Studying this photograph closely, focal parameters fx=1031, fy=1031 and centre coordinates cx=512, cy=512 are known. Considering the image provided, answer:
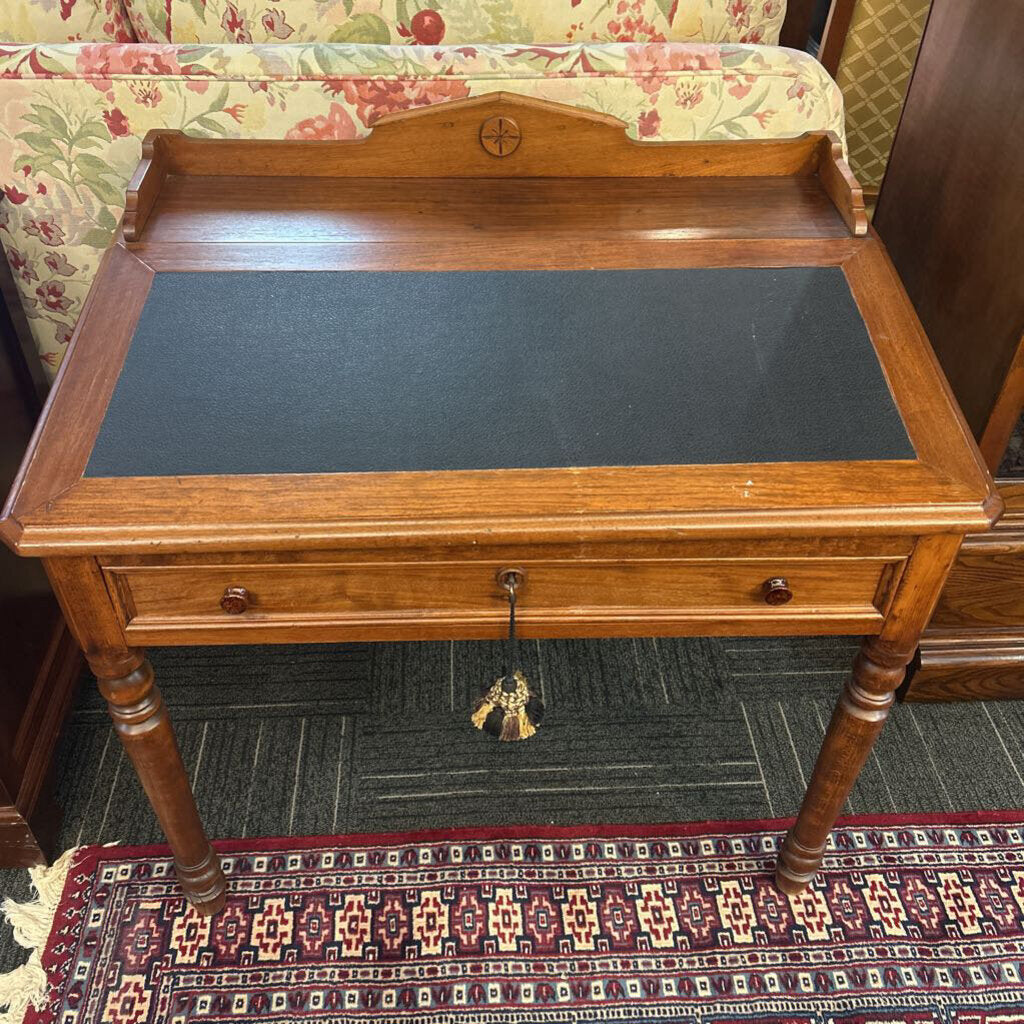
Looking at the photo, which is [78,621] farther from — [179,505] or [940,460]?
[940,460]

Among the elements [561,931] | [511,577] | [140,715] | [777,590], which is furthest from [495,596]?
[561,931]

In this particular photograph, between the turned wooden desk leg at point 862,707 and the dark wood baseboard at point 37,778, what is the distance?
106cm

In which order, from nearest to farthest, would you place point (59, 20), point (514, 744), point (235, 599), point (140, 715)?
point (235, 599), point (140, 715), point (59, 20), point (514, 744)

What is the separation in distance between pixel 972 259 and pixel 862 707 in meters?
0.63

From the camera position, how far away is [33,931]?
1.42 meters

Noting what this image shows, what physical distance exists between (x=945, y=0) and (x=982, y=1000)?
4.47ft

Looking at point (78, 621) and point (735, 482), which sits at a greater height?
point (735, 482)

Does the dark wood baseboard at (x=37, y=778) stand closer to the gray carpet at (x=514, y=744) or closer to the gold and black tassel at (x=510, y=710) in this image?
the gray carpet at (x=514, y=744)

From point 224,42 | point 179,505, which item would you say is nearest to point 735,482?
point 179,505

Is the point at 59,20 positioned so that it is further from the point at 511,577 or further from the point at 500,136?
the point at 511,577

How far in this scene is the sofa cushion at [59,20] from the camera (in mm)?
1445

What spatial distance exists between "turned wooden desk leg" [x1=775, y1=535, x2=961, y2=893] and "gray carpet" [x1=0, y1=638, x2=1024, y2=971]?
0.47 ft

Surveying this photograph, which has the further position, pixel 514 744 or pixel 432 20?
pixel 514 744

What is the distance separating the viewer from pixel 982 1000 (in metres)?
1.37
